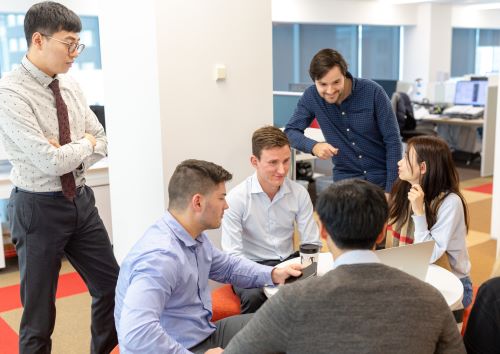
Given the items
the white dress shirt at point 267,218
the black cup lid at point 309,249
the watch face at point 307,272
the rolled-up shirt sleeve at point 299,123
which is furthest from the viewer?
the rolled-up shirt sleeve at point 299,123

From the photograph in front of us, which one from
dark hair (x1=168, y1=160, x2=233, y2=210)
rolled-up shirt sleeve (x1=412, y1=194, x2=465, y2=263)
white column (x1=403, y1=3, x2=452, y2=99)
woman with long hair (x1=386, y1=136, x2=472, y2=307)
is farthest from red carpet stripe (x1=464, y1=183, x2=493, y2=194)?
dark hair (x1=168, y1=160, x2=233, y2=210)

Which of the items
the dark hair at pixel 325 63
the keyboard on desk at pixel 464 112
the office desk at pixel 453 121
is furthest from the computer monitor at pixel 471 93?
the dark hair at pixel 325 63

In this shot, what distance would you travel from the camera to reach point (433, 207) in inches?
105

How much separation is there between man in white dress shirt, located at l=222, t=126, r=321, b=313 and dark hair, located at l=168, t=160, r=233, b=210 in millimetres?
819

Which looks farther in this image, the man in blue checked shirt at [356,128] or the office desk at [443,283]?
the man in blue checked shirt at [356,128]

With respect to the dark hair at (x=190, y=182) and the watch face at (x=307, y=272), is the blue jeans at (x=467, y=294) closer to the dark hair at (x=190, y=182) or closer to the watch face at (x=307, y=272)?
the watch face at (x=307, y=272)

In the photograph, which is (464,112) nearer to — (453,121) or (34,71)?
(453,121)

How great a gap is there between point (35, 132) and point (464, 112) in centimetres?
744

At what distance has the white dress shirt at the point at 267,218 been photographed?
2.92 meters

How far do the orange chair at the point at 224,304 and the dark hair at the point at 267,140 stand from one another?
0.70 meters

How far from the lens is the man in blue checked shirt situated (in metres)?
3.07

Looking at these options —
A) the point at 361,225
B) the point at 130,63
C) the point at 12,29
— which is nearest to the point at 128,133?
the point at 130,63

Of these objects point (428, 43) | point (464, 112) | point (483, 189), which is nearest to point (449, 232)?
point (483, 189)

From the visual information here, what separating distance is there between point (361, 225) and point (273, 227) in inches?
61.8
